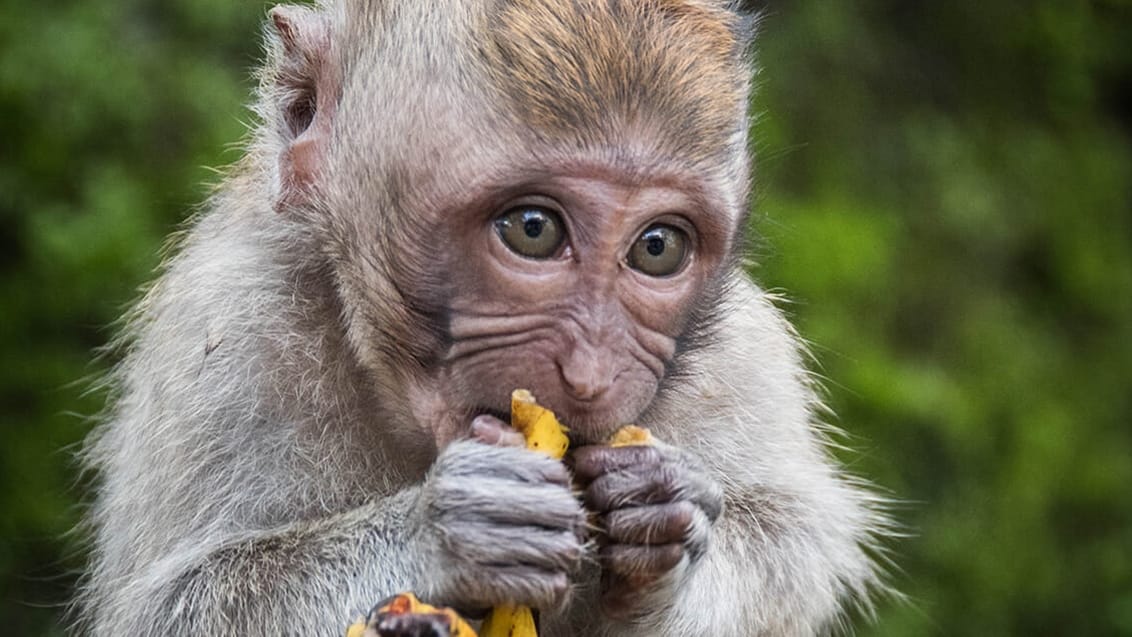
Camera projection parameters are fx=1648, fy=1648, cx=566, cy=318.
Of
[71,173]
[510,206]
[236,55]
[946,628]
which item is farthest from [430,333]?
[946,628]

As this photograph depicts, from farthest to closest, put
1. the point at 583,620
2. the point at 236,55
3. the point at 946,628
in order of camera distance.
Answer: the point at 946,628 → the point at 236,55 → the point at 583,620

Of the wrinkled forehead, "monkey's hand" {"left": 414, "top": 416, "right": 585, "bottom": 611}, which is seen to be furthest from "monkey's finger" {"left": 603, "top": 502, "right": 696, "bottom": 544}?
the wrinkled forehead

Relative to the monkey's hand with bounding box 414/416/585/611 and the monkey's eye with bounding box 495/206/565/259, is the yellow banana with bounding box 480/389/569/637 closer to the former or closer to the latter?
the monkey's hand with bounding box 414/416/585/611

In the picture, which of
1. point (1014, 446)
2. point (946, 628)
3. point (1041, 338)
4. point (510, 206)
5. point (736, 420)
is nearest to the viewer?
point (510, 206)

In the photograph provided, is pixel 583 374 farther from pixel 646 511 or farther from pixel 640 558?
pixel 640 558

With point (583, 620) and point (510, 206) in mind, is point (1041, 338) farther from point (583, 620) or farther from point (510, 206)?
point (510, 206)

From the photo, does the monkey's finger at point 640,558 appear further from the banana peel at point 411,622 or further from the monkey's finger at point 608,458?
the banana peel at point 411,622
